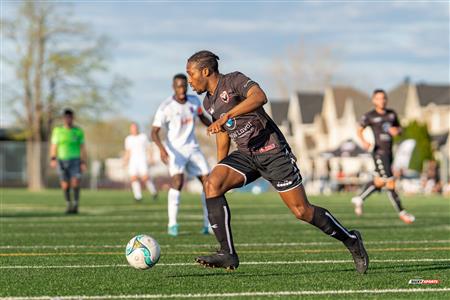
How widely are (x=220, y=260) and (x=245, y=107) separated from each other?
134cm

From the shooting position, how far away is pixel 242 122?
826 centimetres

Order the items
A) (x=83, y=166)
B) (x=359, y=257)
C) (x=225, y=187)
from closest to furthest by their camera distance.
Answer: (x=359, y=257)
(x=225, y=187)
(x=83, y=166)

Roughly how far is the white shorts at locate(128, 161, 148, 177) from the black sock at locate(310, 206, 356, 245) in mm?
22163

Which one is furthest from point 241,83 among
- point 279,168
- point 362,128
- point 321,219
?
point 362,128

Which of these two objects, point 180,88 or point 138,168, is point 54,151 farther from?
point 138,168

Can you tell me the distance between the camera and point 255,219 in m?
18.7

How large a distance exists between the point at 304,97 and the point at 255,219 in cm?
9372

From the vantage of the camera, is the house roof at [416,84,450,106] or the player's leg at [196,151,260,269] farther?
the house roof at [416,84,450,106]

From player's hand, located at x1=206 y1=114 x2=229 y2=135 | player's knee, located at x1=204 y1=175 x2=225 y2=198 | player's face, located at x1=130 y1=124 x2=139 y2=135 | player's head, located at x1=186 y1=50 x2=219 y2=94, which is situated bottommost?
player's knee, located at x1=204 y1=175 x2=225 y2=198

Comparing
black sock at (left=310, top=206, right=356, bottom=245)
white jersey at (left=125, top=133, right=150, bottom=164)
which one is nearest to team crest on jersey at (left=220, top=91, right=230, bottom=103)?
black sock at (left=310, top=206, right=356, bottom=245)

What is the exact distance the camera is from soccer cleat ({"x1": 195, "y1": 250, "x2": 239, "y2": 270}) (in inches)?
323

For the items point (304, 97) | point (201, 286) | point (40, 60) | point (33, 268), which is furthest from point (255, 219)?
point (304, 97)

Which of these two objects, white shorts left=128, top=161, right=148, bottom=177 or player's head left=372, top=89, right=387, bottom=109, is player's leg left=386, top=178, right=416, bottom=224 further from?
white shorts left=128, top=161, right=148, bottom=177

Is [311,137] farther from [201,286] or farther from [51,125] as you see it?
[201,286]
